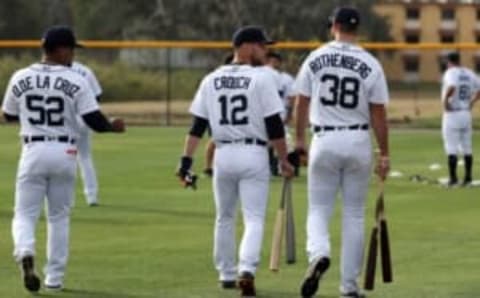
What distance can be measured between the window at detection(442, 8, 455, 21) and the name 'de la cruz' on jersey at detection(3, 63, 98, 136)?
80.4 meters

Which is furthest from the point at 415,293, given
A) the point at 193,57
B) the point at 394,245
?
the point at 193,57

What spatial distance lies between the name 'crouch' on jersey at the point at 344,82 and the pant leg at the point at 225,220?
913 mm

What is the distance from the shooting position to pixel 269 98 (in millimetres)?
11289

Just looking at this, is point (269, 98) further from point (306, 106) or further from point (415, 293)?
point (415, 293)

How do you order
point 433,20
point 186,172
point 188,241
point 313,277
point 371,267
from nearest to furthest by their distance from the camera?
point 313,277 → point 371,267 → point 186,172 → point 188,241 → point 433,20

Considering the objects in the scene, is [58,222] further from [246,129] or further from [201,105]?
[246,129]

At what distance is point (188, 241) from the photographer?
15.1m

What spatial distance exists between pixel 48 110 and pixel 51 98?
10 centimetres

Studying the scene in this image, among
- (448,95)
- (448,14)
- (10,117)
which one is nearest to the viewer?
(10,117)

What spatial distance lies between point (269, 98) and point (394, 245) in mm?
3890

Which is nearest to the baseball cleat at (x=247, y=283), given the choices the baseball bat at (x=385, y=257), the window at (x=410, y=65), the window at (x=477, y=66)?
the baseball bat at (x=385, y=257)

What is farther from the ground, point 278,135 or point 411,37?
point 411,37

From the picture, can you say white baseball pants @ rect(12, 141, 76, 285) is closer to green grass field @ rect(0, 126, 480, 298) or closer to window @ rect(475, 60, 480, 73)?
green grass field @ rect(0, 126, 480, 298)

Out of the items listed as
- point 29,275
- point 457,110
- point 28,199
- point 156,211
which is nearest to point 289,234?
point 28,199
